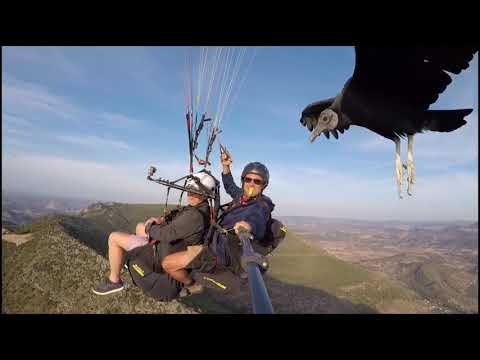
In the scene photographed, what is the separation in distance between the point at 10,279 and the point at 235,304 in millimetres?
29854

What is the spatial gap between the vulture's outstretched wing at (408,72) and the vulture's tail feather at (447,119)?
0.90ft

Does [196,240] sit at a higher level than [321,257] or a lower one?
higher

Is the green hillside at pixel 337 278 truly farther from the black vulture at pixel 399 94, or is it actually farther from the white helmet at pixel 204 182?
the white helmet at pixel 204 182

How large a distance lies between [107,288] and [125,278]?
9.39m

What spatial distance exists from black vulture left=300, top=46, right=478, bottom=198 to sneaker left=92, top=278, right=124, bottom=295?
4640mm

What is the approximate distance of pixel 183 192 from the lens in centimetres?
374

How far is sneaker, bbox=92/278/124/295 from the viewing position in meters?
4.25

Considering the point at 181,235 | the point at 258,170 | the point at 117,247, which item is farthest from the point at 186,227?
the point at 258,170

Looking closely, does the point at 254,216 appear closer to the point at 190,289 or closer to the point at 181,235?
the point at 181,235

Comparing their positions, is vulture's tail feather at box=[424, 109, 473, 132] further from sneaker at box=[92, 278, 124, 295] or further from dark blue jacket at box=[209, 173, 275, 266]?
sneaker at box=[92, 278, 124, 295]
